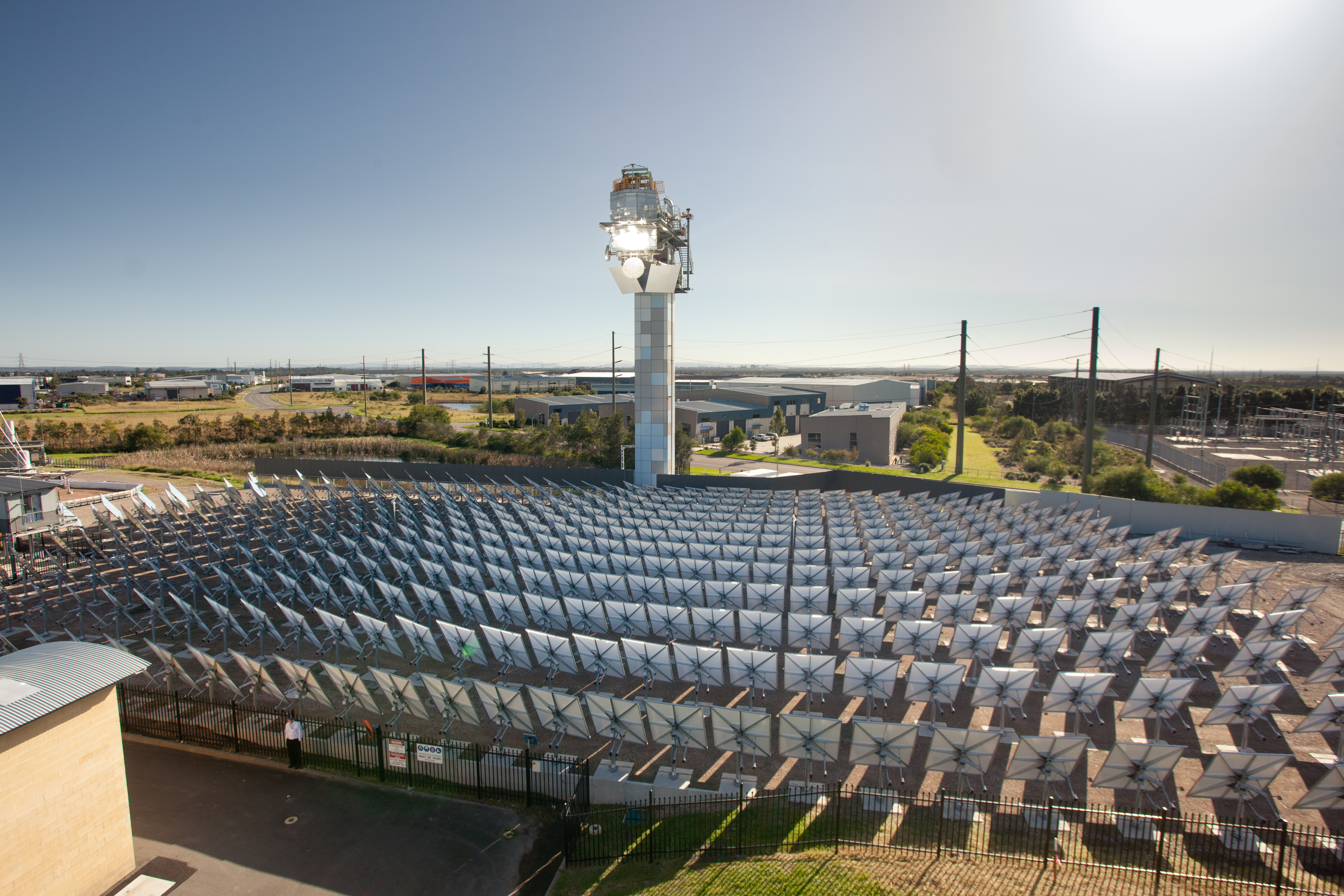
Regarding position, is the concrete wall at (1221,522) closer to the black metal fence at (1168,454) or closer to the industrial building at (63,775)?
the black metal fence at (1168,454)

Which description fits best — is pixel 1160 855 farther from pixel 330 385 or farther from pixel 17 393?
pixel 330 385

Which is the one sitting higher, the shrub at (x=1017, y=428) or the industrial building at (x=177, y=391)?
the industrial building at (x=177, y=391)

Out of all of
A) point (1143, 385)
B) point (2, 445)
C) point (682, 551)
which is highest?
point (1143, 385)

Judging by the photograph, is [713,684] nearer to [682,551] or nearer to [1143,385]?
[682,551]

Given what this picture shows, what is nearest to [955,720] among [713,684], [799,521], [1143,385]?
[713,684]

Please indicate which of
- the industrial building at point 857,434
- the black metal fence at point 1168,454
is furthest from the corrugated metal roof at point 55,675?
the industrial building at point 857,434

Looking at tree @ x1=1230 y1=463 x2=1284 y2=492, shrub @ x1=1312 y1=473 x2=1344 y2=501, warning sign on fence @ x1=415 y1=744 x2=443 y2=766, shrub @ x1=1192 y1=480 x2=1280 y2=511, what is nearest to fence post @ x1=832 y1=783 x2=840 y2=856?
warning sign on fence @ x1=415 y1=744 x2=443 y2=766
